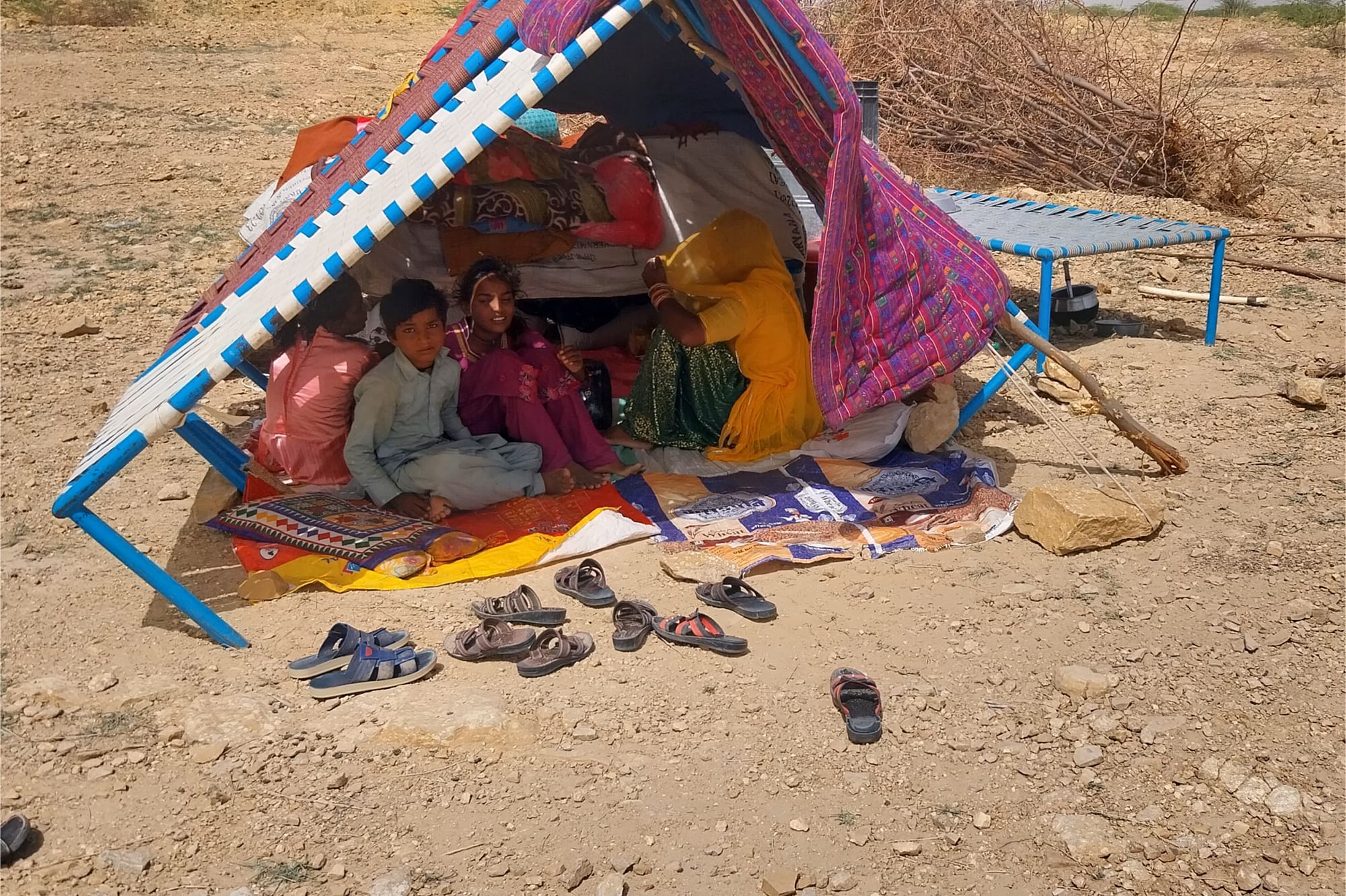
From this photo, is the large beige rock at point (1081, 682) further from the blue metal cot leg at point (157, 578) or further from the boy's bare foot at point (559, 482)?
the blue metal cot leg at point (157, 578)

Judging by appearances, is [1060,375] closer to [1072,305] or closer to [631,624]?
[1072,305]

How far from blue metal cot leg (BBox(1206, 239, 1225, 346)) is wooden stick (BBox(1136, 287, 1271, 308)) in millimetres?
613

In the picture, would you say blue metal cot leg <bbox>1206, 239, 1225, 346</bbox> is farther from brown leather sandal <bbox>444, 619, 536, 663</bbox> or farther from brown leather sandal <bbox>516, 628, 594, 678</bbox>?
brown leather sandal <bbox>444, 619, 536, 663</bbox>

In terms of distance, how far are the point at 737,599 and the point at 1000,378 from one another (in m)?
1.58

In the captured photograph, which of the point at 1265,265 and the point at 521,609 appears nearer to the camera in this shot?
the point at 521,609

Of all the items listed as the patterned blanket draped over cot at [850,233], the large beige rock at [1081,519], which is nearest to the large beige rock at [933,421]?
the patterned blanket draped over cot at [850,233]

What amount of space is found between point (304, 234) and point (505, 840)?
199cm

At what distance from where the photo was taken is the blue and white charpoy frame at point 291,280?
279 centimetres

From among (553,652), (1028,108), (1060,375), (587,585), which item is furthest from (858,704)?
(1028,108)

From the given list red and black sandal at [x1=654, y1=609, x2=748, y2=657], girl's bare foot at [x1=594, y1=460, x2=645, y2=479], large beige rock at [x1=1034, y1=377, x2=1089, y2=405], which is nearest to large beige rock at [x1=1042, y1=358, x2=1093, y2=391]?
large beige rock at [x1=1034, y1=377, x2=1089, y2=405]

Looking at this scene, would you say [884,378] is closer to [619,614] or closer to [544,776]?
[619,614]

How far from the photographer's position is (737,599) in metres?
3.13

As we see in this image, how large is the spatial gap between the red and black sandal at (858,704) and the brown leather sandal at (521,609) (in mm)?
804

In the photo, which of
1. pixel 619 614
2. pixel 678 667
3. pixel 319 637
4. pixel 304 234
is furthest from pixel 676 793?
pixel 304 234
